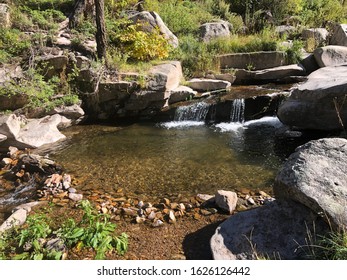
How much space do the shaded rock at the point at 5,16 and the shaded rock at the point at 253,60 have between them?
7529mm

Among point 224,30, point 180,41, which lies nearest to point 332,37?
point 224,30

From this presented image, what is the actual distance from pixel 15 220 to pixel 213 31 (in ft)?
36.4

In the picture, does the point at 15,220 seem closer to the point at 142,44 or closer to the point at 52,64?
the point at 52,64

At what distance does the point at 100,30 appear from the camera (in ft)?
29.2

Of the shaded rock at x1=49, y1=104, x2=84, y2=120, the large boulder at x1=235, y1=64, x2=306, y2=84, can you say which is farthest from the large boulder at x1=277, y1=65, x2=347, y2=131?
the shaded rock at x1=49, y1=104, x2=84, y2=120

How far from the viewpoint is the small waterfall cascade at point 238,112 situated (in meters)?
8.68

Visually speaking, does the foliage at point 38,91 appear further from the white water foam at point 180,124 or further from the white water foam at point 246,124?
the white water foam at point 246,124

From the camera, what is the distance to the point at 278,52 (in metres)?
10.9

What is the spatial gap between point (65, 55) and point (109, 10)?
4482mm

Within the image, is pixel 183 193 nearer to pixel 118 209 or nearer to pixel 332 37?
pixel 118 209

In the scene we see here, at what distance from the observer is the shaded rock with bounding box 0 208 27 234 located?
4.04 meters

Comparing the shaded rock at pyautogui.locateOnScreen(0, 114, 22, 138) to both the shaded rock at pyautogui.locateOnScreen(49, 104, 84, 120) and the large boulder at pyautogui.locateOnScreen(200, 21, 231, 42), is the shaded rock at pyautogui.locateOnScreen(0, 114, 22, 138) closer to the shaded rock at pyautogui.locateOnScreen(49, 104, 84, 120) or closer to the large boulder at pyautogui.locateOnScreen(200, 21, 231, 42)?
the shaded rock at pyautogui.locateOnScreen(49, 104, 84, 120)

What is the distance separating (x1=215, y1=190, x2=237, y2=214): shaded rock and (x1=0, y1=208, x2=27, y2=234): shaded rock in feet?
9.23

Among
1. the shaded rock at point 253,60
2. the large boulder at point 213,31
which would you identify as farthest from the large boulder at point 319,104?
the large boulder at point 213,31
